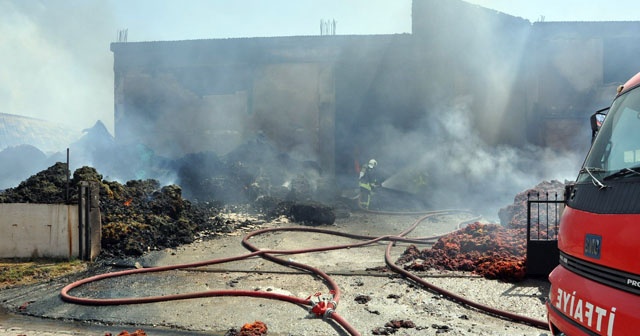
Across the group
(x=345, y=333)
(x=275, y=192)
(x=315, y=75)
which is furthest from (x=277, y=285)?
(x=315, y=75)

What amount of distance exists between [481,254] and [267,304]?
4139 millimetres

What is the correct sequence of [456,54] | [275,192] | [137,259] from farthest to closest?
[456,54] < [275,192] < [137,259]

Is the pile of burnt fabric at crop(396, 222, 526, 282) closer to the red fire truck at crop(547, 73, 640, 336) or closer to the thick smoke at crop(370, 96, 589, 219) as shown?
the red fire truck at crop(547, 73, 640, 336)

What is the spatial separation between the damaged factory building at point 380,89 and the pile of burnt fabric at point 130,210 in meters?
7.57

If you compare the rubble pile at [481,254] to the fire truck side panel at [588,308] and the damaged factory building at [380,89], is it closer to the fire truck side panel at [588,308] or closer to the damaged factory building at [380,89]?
the fire truck side panel at [588,308]

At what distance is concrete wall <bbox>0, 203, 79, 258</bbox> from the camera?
795cm

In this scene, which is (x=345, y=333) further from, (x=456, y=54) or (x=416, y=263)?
(x=456, y=54)

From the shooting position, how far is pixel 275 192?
16344 millimetres

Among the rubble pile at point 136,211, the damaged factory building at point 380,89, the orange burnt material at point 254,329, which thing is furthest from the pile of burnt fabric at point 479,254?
the damaged factory building at point 380,89

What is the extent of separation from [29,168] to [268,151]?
11334mm

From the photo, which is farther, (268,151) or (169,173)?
(268,151)

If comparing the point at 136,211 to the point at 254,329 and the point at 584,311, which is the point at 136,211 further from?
the point at 584,311

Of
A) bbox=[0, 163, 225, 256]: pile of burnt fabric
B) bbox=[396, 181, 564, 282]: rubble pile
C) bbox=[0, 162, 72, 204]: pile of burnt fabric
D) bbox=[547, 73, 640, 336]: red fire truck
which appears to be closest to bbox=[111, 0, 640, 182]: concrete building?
bbox=[0, 163, 225, 256]: pile of burnt fabric

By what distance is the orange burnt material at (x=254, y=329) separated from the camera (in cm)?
457
